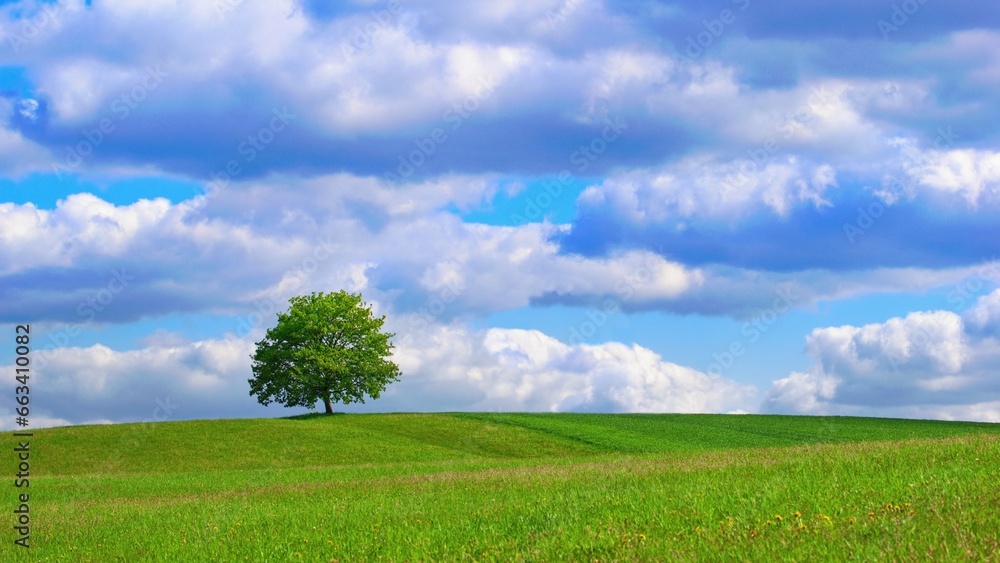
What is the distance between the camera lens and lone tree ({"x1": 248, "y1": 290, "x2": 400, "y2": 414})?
73188 millimetres

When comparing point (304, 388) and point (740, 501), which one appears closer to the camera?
point (740, 501)

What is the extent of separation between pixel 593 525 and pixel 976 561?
17.8 ft

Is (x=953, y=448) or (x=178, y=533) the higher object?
(x=953, y=448)

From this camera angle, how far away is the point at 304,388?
7394 centimetres

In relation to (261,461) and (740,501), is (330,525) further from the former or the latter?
(261,461)

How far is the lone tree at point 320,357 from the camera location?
240 feet

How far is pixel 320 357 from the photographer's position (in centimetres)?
7219

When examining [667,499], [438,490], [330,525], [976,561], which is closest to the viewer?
[976,561]

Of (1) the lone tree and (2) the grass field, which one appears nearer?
(2) the grass field

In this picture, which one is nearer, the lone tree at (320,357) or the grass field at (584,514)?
the grass field at (584,514)

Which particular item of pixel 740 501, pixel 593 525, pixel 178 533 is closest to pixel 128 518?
pixel 178 533

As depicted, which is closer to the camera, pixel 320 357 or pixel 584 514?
pixel 584 514

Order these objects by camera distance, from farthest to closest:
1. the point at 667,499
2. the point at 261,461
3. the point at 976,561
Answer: the point at 261,461, the point at 667,499, the point at 976,561

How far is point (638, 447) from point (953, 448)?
1586 inches
